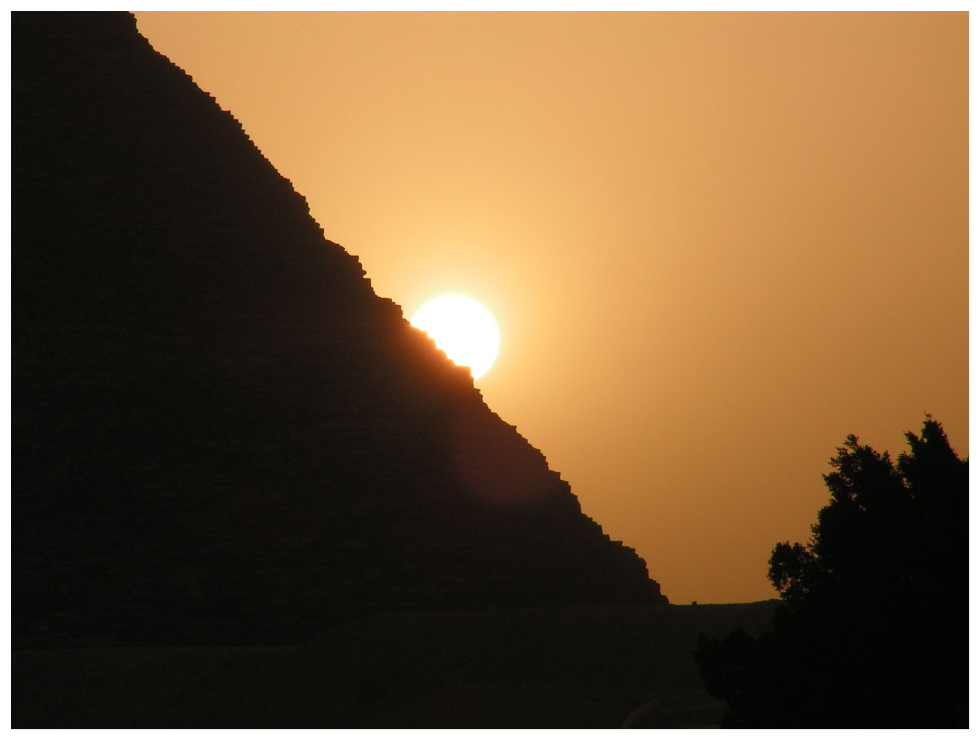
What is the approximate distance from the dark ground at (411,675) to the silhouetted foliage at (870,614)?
11.0 ft

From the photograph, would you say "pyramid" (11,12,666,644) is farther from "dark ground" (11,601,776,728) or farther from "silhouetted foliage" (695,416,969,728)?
"silhouetted foliage" (695,416,969,728)

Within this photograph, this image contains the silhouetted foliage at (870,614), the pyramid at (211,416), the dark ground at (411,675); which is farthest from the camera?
the pyramid at (211,416)

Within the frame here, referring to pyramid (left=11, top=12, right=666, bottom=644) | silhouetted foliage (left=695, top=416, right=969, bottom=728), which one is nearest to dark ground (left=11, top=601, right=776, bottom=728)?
silhouetted foliage (left=695, top=416, right=969, bottom=728)

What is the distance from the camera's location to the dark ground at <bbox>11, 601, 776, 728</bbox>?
67.1 ft

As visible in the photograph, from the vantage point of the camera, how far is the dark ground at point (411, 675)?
67.1 ft

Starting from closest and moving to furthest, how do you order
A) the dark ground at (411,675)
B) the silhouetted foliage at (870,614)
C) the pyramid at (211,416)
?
the silhouetted foliage at (870,614) < the dark ground at (411,675) < the pyramid at (211,416)

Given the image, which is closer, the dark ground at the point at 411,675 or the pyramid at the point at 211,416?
the dark ground at the point at 411,675

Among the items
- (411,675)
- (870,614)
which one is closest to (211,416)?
(411,675)

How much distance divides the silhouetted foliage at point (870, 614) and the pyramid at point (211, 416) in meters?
16.2

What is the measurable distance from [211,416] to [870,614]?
851 inches

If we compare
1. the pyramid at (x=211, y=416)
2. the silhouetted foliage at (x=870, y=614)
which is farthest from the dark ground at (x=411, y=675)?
the pyramid at (x=211, y=416)

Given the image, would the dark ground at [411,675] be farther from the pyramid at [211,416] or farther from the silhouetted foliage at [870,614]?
the pyramid at [211,416]

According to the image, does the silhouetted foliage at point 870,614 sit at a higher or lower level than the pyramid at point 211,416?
lower

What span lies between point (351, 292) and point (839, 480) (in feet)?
69.9
